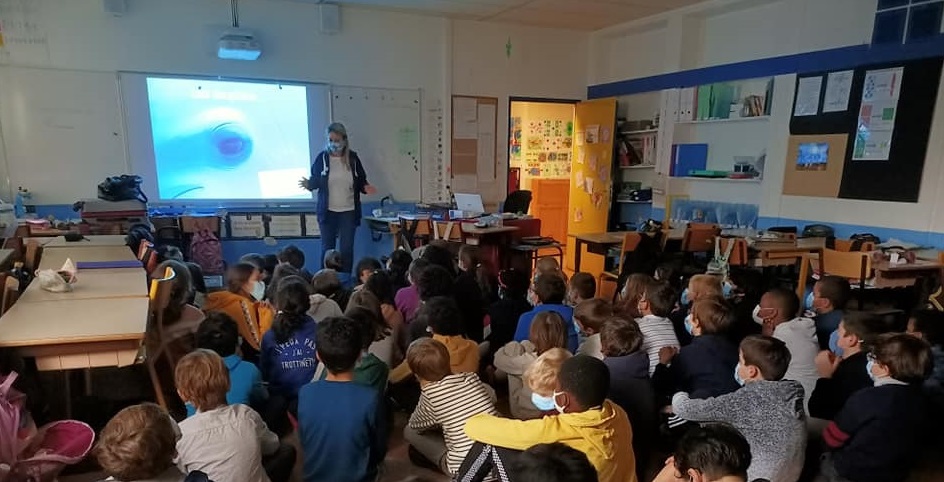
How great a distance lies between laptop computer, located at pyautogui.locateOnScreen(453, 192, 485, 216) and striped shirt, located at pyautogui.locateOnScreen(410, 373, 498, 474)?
12.4ft

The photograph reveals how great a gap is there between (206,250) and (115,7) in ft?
7.23

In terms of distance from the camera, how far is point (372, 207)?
19.5 ft

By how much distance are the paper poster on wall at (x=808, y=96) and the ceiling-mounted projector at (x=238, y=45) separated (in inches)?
190

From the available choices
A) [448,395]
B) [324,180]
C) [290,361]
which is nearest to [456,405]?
[448,395]

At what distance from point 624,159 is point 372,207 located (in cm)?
303

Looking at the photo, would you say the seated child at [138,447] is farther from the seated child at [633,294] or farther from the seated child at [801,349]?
the seated child at [801,349]

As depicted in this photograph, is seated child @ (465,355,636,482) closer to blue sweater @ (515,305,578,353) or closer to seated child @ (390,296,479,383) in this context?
seated child @ (390,296,479,383)

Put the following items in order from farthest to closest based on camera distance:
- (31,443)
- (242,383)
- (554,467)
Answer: (242,383) < (31,443) < (554,467)

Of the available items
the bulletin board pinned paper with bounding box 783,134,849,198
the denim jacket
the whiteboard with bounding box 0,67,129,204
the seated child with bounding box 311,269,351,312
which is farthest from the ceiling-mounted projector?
the bulletin board pinned paper with bounding box 783,134,849,198

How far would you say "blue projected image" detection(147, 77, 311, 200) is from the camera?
16.8 ft

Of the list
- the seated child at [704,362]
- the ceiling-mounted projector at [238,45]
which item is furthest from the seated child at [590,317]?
the ceiling-mounted projector at [238,45]

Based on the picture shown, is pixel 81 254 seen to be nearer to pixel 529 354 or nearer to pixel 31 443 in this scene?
pixel 31 443

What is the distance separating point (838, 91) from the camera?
4.48 metres

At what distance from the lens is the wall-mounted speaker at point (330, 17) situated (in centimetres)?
543
